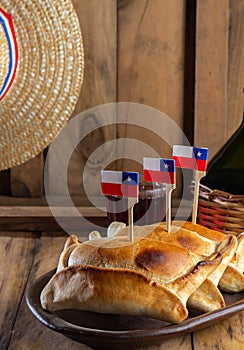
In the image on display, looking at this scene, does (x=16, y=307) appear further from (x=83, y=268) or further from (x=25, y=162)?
(x=25, y=162)

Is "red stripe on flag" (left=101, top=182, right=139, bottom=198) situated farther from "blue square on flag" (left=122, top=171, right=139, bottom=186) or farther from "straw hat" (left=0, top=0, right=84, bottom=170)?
"straw hat" (left=0, top=0, right=84, bottom=170)

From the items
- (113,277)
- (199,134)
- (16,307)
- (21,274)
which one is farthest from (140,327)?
(199,134)

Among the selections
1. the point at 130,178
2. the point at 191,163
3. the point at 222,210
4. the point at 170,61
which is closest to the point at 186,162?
the point at 191,163

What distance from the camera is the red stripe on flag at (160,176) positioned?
3.26 feet

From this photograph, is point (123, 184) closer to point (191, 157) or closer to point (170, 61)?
point (191, 157)

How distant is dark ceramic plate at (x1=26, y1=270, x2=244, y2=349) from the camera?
2.68 feet

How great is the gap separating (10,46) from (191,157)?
850mm

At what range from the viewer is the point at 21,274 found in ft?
4.20

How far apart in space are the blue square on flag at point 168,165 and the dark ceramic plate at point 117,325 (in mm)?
217

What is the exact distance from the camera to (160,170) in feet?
3.28

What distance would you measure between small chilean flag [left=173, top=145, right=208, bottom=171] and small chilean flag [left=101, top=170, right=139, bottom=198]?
14 centimetres

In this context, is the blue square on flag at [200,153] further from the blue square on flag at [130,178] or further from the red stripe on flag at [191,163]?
the blue square on flag at [130,178]

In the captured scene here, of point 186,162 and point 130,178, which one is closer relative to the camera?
point 130,178

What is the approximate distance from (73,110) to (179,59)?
34 centimetres
